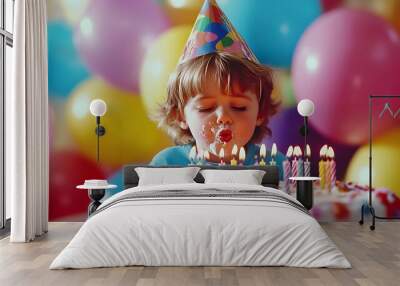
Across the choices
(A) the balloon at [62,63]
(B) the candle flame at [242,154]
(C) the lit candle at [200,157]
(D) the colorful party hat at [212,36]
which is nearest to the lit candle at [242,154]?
(B) the candle flame at [242,154]

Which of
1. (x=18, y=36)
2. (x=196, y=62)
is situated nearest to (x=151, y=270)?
(x=18, y=36)

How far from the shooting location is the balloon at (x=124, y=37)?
701 centimetres

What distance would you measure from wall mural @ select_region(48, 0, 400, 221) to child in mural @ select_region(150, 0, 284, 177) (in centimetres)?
1

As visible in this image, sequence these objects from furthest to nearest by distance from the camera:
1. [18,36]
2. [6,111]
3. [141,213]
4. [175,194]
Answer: [6,111] → [18,36] → [175,194] → [141,213]

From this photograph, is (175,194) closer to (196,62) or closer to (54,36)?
(196,62)

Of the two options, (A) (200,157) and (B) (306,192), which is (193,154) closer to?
(A) (200,157)

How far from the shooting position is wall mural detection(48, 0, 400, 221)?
6.97m

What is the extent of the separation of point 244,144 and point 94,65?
84.1 inches

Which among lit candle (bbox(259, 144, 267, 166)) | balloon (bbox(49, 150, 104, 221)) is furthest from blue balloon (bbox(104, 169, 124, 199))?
lit candle (bbox(259, 144, 267, 166))

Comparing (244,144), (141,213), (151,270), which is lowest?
(151,270)

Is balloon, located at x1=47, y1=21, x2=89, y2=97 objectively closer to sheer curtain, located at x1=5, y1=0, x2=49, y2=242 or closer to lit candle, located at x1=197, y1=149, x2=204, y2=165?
sheer curtain, located at x1=5, y1=0, x2=49, y2=242

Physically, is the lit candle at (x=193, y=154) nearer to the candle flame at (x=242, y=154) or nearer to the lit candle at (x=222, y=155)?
the lit candle at (x=222, y=155)

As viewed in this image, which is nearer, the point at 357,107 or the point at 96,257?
the point at 96,257

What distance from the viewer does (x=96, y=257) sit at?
4285 mm
